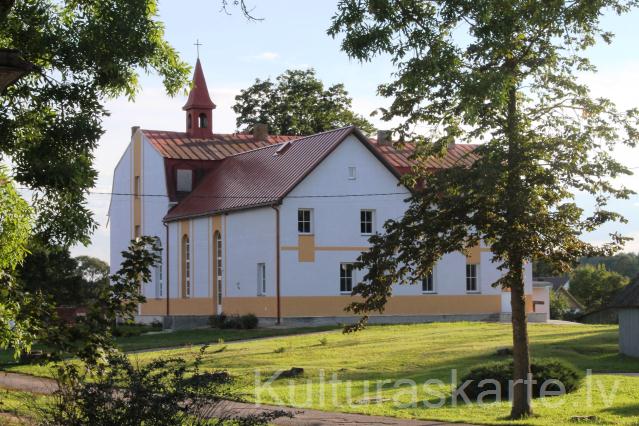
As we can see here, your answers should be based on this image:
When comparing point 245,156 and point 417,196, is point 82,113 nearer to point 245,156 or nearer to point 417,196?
point 417,196

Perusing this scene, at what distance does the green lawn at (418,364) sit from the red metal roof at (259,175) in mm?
8370

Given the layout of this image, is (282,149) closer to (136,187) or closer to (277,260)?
(277,260)

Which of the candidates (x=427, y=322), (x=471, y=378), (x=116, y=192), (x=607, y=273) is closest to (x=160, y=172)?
(x=116, y=192)

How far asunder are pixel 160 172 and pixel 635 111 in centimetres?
4077

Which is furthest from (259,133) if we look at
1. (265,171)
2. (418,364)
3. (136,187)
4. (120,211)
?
(418,364)

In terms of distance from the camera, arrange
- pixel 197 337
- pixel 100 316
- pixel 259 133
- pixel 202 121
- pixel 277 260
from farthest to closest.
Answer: pixel 259 133 < pixel 202 121 < pixel 277 260 < pixel 197 337 < pixel 100 316

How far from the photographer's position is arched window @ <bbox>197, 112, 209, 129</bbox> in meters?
57.3

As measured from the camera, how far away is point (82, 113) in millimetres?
12508

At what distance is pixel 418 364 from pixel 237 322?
19.5 meters

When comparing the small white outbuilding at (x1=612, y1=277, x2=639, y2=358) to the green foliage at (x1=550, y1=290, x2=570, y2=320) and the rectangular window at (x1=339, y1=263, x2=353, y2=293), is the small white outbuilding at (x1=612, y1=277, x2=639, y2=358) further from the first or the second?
the green foliage at (x1=550, y1=290, x2=570, y2=320)

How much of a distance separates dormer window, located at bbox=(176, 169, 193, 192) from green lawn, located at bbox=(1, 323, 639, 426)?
17.1 meters

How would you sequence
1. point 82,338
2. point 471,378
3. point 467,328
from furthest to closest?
point 467,328
point 471,378
point 82,338

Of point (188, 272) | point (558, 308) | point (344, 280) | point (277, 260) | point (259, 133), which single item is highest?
point (259, 133)

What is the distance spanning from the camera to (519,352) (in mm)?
17125
